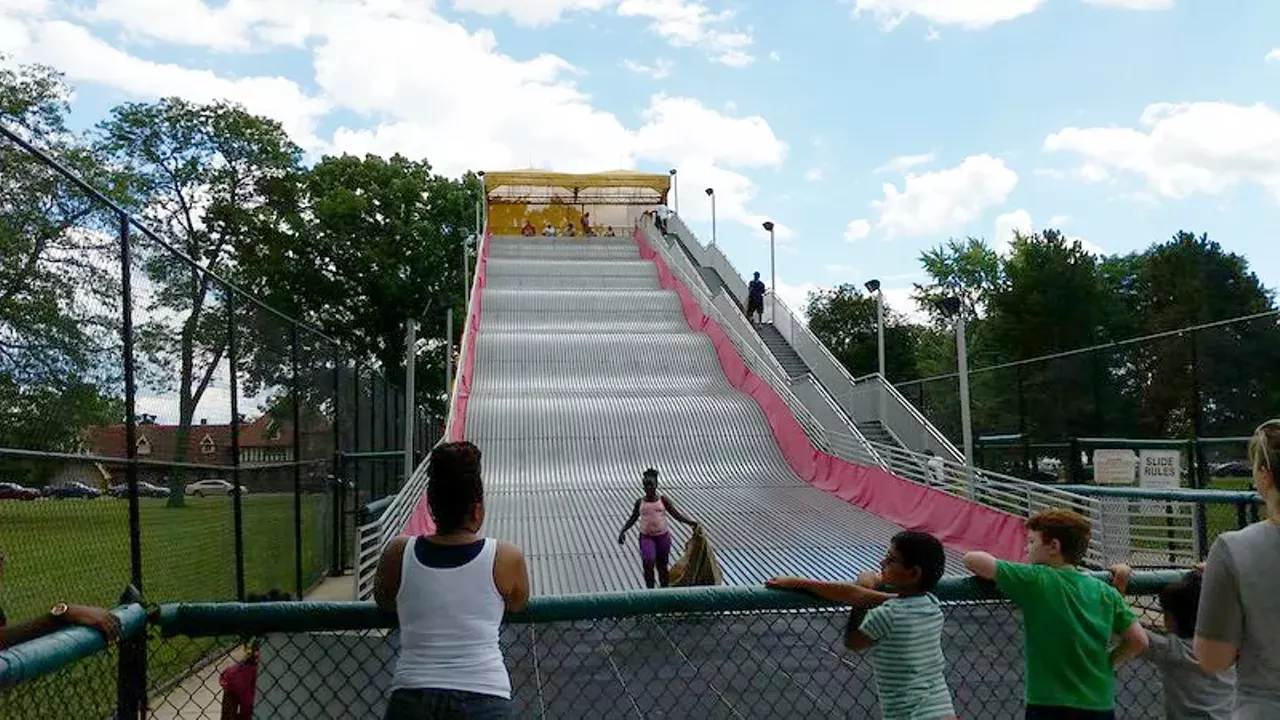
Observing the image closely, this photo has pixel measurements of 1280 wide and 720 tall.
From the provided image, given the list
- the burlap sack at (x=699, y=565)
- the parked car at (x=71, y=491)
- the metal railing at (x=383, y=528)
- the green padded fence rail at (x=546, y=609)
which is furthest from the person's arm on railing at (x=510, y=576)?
the burlap sack at (x=699, y=565)

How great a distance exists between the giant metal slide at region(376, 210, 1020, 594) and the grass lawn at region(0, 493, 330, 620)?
181cm

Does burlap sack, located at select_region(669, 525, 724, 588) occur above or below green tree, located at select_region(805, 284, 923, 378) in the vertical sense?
below

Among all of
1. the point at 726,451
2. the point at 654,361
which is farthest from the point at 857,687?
the point at 654,361

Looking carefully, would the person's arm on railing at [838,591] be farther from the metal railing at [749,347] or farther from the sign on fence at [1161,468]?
the metal railing at [749,347]

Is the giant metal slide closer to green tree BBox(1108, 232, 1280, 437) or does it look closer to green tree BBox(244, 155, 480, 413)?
green tree BBox(1108, 232, 1280, 437)

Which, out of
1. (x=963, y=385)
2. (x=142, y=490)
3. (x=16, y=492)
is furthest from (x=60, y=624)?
(x=963, y=385)

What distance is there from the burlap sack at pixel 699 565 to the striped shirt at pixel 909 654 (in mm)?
5330

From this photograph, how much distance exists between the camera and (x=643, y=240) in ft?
131

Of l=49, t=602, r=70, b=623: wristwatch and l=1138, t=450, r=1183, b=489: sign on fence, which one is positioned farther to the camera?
l=1138, t=450, r=1183, b=489: sign on fence

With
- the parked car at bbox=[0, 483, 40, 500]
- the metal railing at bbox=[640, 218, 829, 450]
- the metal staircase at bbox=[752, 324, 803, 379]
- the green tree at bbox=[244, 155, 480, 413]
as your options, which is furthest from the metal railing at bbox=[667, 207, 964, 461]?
the green tree at bbox=[244, 155, 480, 413]

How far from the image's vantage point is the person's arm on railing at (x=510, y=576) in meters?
2.91

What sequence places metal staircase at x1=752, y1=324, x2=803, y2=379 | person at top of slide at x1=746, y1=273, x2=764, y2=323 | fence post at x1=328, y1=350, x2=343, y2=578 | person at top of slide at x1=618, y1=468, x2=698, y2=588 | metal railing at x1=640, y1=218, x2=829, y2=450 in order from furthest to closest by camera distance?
person at top of slide at x1=746, y1=273, x2=764, y2=323
metal staircase at x1=752, y1=324, x2=803, y2=379
metal railing at x1=640, y1=218, x2=829, y2=450
fence post at x1=328, y1=350, x2=343, y2=578
person at top of slide at x1=618, y1=468, x2=698, y2=588

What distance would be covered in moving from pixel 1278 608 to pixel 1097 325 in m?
52.1

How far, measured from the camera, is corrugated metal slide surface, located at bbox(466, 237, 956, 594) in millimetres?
11672
